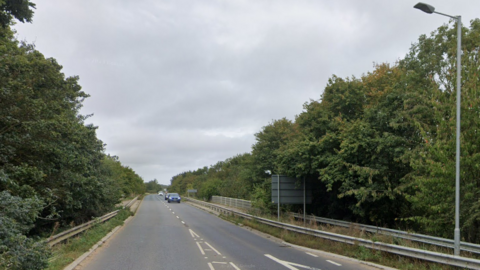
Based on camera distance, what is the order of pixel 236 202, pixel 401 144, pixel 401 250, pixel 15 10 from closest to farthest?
pixel 401 250
pixel 15 10
pixel 401 144
pixel 236 202

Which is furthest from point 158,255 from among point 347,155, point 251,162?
point 251,162

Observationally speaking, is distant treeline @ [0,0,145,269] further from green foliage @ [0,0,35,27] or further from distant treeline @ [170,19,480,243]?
distant treeline @ [170,19,480,243]

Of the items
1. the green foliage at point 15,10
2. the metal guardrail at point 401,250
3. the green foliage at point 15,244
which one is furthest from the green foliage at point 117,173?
the green foliage at point 15,244

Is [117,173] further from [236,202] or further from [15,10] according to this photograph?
[15,10]

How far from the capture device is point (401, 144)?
53.6ft

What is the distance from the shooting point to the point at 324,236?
563 inches

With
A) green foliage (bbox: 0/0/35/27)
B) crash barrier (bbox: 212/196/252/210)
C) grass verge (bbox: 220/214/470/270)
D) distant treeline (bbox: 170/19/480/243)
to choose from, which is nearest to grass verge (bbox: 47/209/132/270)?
green foliage (bbox: 0/0/35/27)

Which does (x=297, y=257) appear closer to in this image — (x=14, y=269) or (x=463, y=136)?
(x=463, y=136)

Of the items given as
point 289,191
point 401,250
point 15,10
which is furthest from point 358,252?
point 15,10

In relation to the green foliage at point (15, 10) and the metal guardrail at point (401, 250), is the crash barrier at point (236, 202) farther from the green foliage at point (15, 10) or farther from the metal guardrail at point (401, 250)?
the green foliage at point (15, 10)

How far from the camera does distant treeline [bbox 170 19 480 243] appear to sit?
1191 cm

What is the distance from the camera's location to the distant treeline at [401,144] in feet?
39.1

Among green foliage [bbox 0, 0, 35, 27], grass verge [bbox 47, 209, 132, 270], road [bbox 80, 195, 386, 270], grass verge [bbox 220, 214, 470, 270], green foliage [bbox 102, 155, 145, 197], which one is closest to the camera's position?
grass verge [bbox 220, 214, 470, 270]

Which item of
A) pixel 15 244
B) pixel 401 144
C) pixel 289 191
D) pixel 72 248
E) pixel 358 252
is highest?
pixel 401 144
